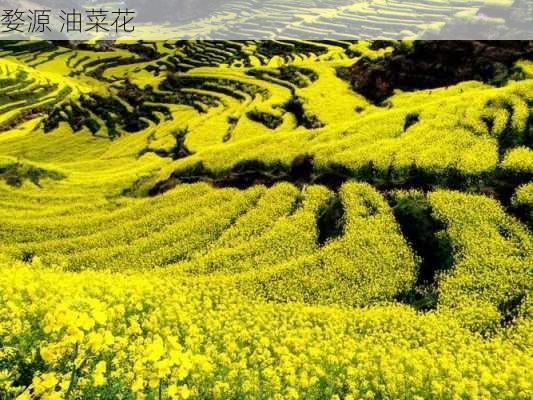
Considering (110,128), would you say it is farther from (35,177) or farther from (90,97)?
(35,177)

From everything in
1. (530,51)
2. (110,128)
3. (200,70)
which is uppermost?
(530,51)

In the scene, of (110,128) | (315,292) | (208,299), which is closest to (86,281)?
(208,299)

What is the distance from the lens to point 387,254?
24.0 m

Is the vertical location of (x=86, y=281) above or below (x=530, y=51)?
below

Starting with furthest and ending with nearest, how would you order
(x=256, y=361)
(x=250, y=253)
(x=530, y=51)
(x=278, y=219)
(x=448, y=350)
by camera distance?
(x=530, y=51), (x=278, y=219), (x=250, y=253), (x=448, y=350), (x=256, y=361)

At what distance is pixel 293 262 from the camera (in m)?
24.7

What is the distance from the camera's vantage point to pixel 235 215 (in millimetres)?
29516

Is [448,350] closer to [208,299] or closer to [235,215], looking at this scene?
[208,299]

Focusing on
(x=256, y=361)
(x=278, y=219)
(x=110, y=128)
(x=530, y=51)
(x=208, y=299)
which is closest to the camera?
(x=256, y=361)

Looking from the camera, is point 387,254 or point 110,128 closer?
point 387,254

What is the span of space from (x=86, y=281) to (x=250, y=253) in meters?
7.81

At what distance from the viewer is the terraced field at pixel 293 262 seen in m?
14.7

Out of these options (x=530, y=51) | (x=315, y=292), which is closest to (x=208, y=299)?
(x=315, y=292)

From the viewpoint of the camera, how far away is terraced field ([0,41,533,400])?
14.7 m
